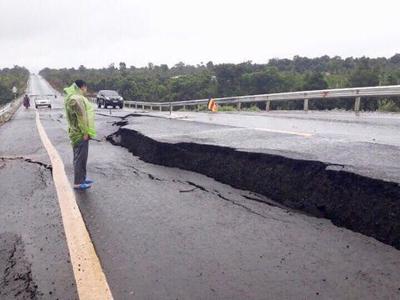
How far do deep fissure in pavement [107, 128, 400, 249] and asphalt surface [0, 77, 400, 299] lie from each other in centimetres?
21

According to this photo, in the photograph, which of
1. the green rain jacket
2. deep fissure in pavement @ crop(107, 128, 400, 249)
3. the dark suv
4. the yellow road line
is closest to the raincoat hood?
the green rain jacket

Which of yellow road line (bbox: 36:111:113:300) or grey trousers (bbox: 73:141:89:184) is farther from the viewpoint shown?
grey trousers (bbox: 73:141:89:184)

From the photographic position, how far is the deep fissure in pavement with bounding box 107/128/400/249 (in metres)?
4.04

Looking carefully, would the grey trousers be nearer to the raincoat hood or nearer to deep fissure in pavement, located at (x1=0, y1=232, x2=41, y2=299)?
the raincoat hood

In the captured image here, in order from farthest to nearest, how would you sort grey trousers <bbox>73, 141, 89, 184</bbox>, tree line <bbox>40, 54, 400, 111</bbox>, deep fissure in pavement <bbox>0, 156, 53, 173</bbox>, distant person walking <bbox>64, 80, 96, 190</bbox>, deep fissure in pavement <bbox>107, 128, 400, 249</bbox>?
tree line <bbox>40, 54, 400, 111</bbox>, deep fissure in pavement <bbox>0, 156, 53, 173</bbox>, distant person walking <bbox>64, 80, 96, 190</bbox>, grey trousers <bbox>73, 141, 89, 184</bbox>, deep fissure in pavement <bbox>107, 128, 400, 249</bbox>

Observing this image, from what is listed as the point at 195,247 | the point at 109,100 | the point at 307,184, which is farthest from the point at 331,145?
the point at 109,100

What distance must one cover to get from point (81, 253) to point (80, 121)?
9.87 ft

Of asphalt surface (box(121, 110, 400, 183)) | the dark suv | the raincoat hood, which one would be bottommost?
the dark suv

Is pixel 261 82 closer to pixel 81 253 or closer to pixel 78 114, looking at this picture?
pixel 78 114

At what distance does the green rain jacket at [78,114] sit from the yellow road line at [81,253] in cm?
82

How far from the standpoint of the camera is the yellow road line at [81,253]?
287 cm

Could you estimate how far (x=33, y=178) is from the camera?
6602mm

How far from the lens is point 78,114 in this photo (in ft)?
20.2

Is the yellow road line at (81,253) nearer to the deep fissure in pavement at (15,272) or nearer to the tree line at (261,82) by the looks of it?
the deep fissure in pavement at (15,272)
